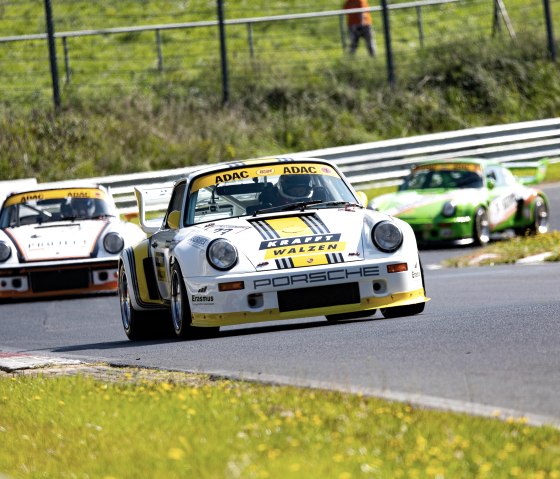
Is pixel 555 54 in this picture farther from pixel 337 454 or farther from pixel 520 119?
pixel 337 454

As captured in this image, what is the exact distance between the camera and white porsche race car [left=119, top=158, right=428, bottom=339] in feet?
29.9

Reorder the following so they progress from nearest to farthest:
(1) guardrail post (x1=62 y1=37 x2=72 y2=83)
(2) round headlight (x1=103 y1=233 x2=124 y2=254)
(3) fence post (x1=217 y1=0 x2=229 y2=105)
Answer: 1. (2) round headlight (x1=103 y1=233 x2=124 y2=254)
2. (1) guardrail post (x1=62 y1=37 x2=72 y2=83)
3. (3) fence post (x1=217 y1=0 x2=229 y2=105)

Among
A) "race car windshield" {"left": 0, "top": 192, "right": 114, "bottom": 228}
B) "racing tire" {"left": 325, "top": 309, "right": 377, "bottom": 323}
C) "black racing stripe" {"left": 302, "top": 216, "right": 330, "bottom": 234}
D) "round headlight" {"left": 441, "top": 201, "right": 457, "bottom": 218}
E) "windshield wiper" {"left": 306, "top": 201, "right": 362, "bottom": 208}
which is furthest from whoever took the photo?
"round headlight" {"left": 441, "top": 201, "right": 457, "bottom": 218}

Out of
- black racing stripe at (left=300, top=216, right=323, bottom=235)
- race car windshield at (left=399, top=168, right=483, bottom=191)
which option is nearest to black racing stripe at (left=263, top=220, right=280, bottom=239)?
black racing stripe at (left=300, top=216, right=323, bottom=235)

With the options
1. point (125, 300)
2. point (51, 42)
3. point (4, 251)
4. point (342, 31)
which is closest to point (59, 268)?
point (4, 251)

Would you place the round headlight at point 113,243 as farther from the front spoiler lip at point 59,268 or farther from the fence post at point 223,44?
the fence post at point 223,44

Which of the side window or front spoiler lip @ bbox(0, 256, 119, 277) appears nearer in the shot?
the side window

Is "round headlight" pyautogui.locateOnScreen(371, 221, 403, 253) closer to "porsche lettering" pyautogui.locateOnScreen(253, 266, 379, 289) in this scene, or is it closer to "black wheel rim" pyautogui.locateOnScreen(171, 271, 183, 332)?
"porsche lettering" pyautogui.locateOnScreen(253, 266, 379, 289)

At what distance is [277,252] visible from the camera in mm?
9164

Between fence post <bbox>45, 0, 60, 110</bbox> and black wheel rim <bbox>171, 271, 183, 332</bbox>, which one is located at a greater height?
fence post <bbox>45, 0, 60, 110</bbox>

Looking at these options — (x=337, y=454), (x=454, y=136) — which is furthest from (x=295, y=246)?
(x=454, y=136)

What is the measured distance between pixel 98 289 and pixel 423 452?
34.8 ft

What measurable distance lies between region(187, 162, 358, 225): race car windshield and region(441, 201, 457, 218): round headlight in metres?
8.26

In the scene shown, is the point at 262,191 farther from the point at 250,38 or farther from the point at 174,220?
the point at 250,38
